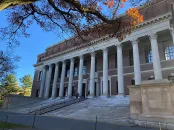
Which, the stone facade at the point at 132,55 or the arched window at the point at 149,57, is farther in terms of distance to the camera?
the arched window at the point at 149,57

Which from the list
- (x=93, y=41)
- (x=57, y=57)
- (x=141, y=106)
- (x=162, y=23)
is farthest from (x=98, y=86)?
(x=141, y=106)

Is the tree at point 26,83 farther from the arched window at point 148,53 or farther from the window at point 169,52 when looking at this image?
the window at point 169,52

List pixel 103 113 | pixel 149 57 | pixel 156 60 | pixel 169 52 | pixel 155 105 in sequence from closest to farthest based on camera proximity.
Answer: pixel 155 105
pixel 103 113
pixel 156 60
pixel 169 52
pixel 149 57

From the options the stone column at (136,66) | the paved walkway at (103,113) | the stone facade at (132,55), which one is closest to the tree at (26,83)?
the stone facade at (132,55)

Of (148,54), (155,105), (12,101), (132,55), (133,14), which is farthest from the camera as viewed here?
(12,101)

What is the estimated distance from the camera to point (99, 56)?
31.1 metres

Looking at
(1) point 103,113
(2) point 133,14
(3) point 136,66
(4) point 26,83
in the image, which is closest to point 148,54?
(3) point 136,66

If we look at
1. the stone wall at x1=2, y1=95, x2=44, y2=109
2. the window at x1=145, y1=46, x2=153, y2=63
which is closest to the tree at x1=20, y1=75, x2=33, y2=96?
the stone wall at x1=2, y1=95, x2=44, y2=109

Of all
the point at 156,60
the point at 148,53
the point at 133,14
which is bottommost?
the point at 133,14

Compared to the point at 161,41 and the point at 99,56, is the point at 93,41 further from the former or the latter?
the point at 161,41

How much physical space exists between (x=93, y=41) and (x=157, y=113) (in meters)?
20.4

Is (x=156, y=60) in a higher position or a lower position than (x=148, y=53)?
lower

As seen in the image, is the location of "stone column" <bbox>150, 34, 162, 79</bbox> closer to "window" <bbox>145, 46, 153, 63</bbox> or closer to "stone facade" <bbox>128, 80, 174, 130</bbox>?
"window" <bbox>145, 46, 153, 63</bbox>

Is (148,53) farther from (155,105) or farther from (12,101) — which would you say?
(12,101)
